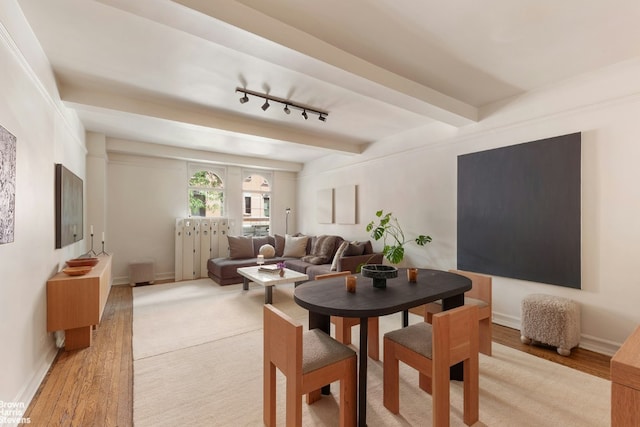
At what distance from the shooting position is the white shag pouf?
103 inches

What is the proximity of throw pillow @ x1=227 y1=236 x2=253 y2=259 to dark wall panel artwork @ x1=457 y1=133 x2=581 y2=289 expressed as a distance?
12.8 ft

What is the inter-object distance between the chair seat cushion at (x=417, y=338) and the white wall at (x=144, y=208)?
16.5 feet

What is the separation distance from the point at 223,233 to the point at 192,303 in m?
2.17

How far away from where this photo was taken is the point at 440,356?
1.54 metres

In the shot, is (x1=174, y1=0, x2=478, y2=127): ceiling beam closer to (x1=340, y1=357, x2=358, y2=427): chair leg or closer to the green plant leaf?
the green plant leaf

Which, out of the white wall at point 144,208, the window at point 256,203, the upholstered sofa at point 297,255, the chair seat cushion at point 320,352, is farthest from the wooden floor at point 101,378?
the window at point 256,203

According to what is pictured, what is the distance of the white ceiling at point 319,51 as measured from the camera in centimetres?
189

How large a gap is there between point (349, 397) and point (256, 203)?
19.1 ft

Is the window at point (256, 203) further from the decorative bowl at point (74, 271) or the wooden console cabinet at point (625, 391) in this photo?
the wooden console cabinet at point (625, 391)

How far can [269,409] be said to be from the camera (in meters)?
1.68

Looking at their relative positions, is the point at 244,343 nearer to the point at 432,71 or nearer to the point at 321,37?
the point at 321,37

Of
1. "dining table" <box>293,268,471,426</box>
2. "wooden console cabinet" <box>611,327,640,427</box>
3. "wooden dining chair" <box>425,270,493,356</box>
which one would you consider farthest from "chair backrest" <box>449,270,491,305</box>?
"wooden console cabinet" <box>611,327,640,427</box>

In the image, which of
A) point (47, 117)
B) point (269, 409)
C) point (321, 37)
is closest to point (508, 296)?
point (269, 409)

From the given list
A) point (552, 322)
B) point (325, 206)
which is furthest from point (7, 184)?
point (325, 206)
